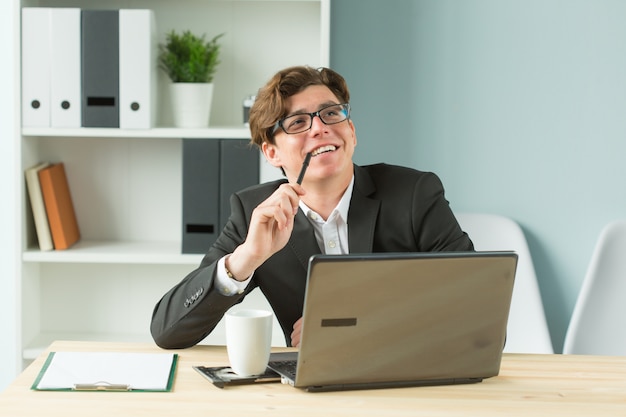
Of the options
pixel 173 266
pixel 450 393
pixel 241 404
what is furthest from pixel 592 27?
pixel 241 404

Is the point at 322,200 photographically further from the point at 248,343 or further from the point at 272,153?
the point at 248,343

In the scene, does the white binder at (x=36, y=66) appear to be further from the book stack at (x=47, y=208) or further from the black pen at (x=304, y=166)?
the black pen at (x=304, y=166)

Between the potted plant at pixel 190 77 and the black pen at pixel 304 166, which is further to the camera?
the potted plant at pixel 190 77

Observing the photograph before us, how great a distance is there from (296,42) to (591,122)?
3.28 ft

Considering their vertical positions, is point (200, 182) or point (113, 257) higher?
point (200, 182)

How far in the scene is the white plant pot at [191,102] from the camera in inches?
105

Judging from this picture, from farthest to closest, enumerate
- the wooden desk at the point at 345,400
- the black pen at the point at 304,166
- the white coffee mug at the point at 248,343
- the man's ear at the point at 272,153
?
the man's ear at the point at 272,153 → the black pen at the point at 304,166 → the white coffee mug at the point at 248,343 → the wooden desk at the point at 345,400

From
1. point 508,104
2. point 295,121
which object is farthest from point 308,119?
point 508,104

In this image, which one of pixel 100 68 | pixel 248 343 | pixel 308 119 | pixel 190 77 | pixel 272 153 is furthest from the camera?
pixel 190 77

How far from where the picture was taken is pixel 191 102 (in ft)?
8.78

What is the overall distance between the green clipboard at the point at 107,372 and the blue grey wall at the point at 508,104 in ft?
4.89

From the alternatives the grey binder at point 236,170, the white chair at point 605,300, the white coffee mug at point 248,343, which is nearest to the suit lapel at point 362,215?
the white coffee mug at point 248,343

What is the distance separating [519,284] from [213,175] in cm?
103

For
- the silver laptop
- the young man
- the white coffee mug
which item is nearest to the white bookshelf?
the young man
